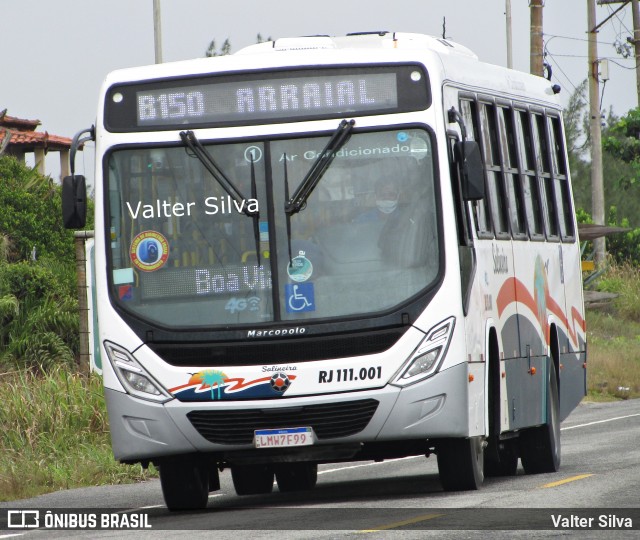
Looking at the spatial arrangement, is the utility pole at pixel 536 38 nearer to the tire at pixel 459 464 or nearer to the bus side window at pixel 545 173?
the bus side window at pixel 545 173

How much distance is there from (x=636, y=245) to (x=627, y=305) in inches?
260

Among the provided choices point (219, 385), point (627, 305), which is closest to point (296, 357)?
point (219, 385)

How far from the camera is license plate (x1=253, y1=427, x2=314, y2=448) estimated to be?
1220cm

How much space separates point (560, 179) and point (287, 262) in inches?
221

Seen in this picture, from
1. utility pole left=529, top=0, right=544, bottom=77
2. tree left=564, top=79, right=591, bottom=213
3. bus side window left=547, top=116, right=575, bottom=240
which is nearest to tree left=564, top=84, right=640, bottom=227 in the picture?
tree left=564, top=79, right=591, bottom=213

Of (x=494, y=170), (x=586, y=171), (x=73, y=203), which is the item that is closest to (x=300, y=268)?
(x=73, y=203)

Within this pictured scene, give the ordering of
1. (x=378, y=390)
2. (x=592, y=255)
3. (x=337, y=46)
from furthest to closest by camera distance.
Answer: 1. (x=592, y=255)
2. (x=337, y=46)
3. (x=378, y=390)

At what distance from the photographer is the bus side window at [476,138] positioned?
44.7ft

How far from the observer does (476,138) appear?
14.1 metres

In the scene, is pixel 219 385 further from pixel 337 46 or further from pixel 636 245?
pixel 636 245

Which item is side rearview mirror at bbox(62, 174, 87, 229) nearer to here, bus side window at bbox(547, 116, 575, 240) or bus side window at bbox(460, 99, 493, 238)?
bus side window at bbox(460, 99, 493, 238)

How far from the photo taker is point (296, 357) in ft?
40.2

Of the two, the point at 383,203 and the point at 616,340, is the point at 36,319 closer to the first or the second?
the point at 383,203

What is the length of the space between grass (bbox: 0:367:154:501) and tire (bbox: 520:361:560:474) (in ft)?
13.4
